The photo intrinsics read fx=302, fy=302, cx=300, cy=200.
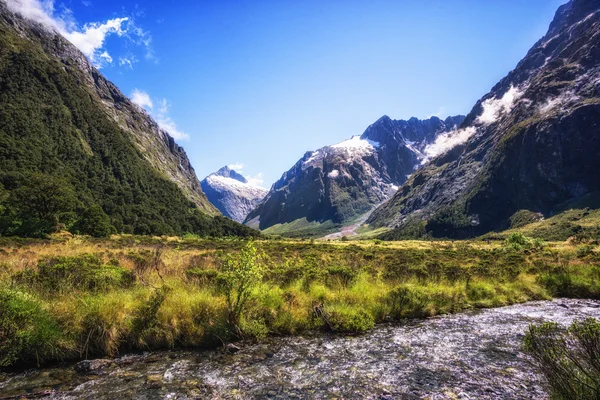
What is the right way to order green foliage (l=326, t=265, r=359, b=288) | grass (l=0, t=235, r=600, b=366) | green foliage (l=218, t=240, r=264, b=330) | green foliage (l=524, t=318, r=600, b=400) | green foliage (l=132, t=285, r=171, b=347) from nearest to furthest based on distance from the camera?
green foliage (l=524, t=318, r=600, b=400), grass (l=0, t=235, r=600, b=366), green foliage (l=132, t=285, r=171, b=347), green foliage (l=218, t=240, r=264, b=330), green foliage (l=326, t=265, r=359, b=288)

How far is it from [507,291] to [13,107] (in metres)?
231

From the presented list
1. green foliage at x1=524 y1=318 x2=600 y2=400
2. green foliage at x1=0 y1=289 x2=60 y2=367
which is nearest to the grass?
green foliage at x1=0 y1=289 x2=60 y2=367

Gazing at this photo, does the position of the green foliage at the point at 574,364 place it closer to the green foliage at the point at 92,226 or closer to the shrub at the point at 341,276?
the shrub at the point at 341,276

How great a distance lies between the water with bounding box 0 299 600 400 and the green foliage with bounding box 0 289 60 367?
0.67 meters

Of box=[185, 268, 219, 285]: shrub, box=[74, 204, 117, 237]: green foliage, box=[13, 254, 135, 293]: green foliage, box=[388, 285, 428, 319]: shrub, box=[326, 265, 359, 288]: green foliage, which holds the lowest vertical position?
box=[388, 285, 428, 319]: shrub

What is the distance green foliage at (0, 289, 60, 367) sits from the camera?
387 inches

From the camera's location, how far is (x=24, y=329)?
10.2 m

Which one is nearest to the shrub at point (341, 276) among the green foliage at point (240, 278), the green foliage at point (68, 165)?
the green foliage at point (240, 278)

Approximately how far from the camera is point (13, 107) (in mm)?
165000

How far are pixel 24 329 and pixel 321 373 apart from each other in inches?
400

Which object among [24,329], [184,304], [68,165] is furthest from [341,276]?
[68,165]

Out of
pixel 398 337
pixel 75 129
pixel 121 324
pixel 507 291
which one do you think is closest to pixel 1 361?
pixel 121 324

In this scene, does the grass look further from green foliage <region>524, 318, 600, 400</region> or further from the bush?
green foliage <region>524, 318, 600, 400</region>

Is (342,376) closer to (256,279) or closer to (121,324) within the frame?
(256,279)
